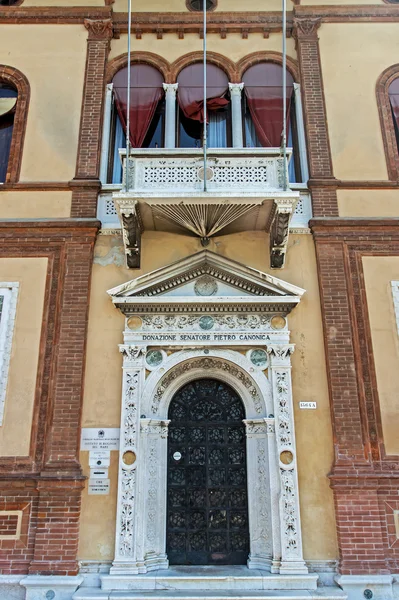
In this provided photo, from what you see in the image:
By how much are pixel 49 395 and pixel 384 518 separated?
5550mm

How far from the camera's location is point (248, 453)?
852 cm

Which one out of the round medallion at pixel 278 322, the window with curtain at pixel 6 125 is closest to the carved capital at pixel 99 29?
the window with curtain at pixel 6 125

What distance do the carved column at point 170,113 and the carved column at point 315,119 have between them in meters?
2.62

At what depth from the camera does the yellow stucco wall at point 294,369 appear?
→ 7988mm

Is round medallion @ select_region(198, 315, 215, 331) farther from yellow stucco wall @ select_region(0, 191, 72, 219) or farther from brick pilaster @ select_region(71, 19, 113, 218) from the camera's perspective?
yellow stucco wall @ select_region(0, 191, 72, 219)

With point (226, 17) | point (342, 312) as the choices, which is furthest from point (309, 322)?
point (226, 17)

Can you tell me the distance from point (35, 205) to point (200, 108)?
3810 millimetres

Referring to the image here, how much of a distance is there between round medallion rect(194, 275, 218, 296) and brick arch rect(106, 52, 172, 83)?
4649 mm

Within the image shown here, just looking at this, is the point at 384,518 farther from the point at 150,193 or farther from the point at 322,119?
the point at 322,119

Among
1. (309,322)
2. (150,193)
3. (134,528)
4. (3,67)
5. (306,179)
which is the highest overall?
(3,67)

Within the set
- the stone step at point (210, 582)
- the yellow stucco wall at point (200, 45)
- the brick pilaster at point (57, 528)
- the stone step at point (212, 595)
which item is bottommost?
the stone step at point (212, 595)

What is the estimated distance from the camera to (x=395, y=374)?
342 inches

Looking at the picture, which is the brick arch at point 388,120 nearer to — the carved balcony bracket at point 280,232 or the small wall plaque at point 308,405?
the carved balcony bracket at point 280,232

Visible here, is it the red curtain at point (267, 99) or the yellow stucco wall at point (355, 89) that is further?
the red curtain at point (267, 99)
